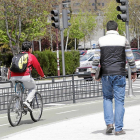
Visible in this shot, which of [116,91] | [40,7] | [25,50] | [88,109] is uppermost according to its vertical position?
[40,7]

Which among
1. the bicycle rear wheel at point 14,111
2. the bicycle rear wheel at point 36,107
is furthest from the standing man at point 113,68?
the bicycle rear wheel at point 36,107

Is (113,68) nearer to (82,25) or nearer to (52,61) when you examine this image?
(52,61)

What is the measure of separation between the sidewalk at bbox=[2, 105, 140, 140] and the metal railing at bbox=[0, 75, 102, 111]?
155 inches

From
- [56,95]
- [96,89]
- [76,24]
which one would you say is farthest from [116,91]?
[76,24]

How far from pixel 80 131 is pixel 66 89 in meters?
6.41

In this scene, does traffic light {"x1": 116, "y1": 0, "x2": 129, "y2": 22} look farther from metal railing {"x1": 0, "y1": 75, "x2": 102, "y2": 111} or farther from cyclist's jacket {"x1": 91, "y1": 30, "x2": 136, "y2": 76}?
cyclist's jacket {"x1": 91, "y1": 30, "x2": 136, "y2": 76}

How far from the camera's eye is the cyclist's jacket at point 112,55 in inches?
282

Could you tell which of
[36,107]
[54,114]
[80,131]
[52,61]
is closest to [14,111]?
[36,107]

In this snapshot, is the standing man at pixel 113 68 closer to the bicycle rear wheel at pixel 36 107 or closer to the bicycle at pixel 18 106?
the bicycle at pixel 18 106

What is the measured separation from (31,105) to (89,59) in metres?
22.1

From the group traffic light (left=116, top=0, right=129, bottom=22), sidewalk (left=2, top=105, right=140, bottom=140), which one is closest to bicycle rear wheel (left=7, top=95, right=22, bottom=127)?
sidewalk (left=2, top=105, right=140, bottom=140)

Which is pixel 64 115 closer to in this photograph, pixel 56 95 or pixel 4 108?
pixel 4 108

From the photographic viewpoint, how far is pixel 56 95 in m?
13.8

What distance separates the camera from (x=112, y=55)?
23.5ft
